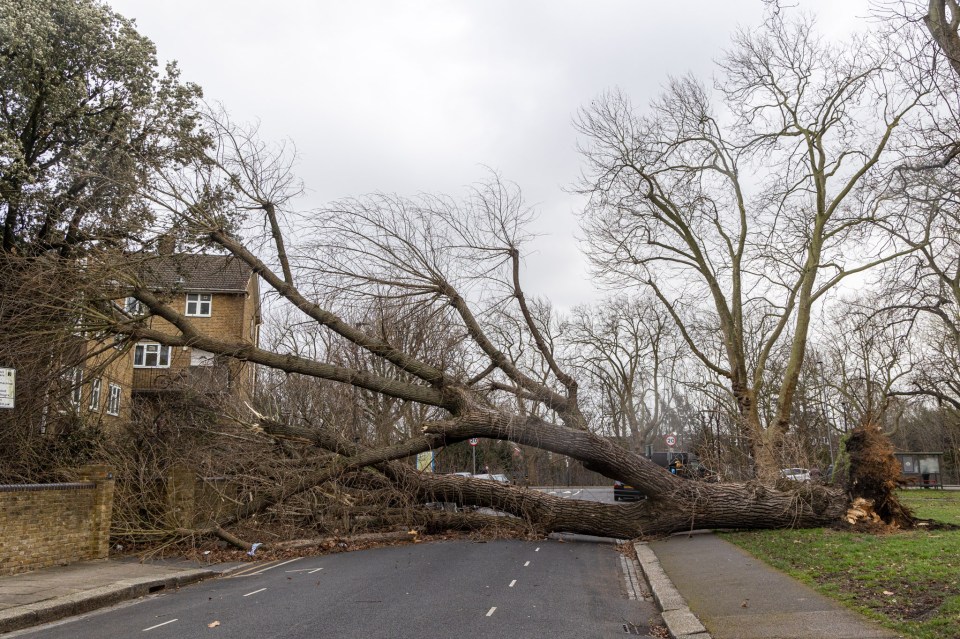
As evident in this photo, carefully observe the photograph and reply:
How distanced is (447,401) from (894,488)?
28.1ft

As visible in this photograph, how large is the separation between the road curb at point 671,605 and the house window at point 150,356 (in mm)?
26052

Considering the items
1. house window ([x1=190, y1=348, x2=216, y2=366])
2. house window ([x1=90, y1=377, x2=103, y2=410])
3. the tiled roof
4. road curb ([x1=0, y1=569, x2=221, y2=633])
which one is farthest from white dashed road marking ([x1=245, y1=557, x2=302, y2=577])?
the tiled roof

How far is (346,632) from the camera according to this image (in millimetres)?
7414

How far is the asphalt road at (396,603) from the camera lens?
7609 mm

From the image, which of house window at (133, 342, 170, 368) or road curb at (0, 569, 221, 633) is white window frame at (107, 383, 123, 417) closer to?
house window at (133, 342, 170, 368)

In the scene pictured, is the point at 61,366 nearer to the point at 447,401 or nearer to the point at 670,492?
the point at 447,401

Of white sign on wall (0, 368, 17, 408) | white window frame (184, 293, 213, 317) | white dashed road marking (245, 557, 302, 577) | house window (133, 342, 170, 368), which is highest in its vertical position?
white window frame (184, 293, 213, 317)

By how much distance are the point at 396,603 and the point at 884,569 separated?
590cm

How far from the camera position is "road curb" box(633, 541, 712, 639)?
7.21m

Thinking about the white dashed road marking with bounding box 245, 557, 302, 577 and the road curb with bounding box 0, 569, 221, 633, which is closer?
the road curb with bounding box 0, 569, 221, 633

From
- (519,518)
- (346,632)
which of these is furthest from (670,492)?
(346,632)

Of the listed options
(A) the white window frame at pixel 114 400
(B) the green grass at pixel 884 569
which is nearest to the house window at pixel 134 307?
(B) the green grass at pixel 884 569

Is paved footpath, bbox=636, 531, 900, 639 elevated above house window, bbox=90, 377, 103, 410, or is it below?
below

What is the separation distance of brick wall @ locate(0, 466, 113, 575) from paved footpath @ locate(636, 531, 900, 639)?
9465mm
